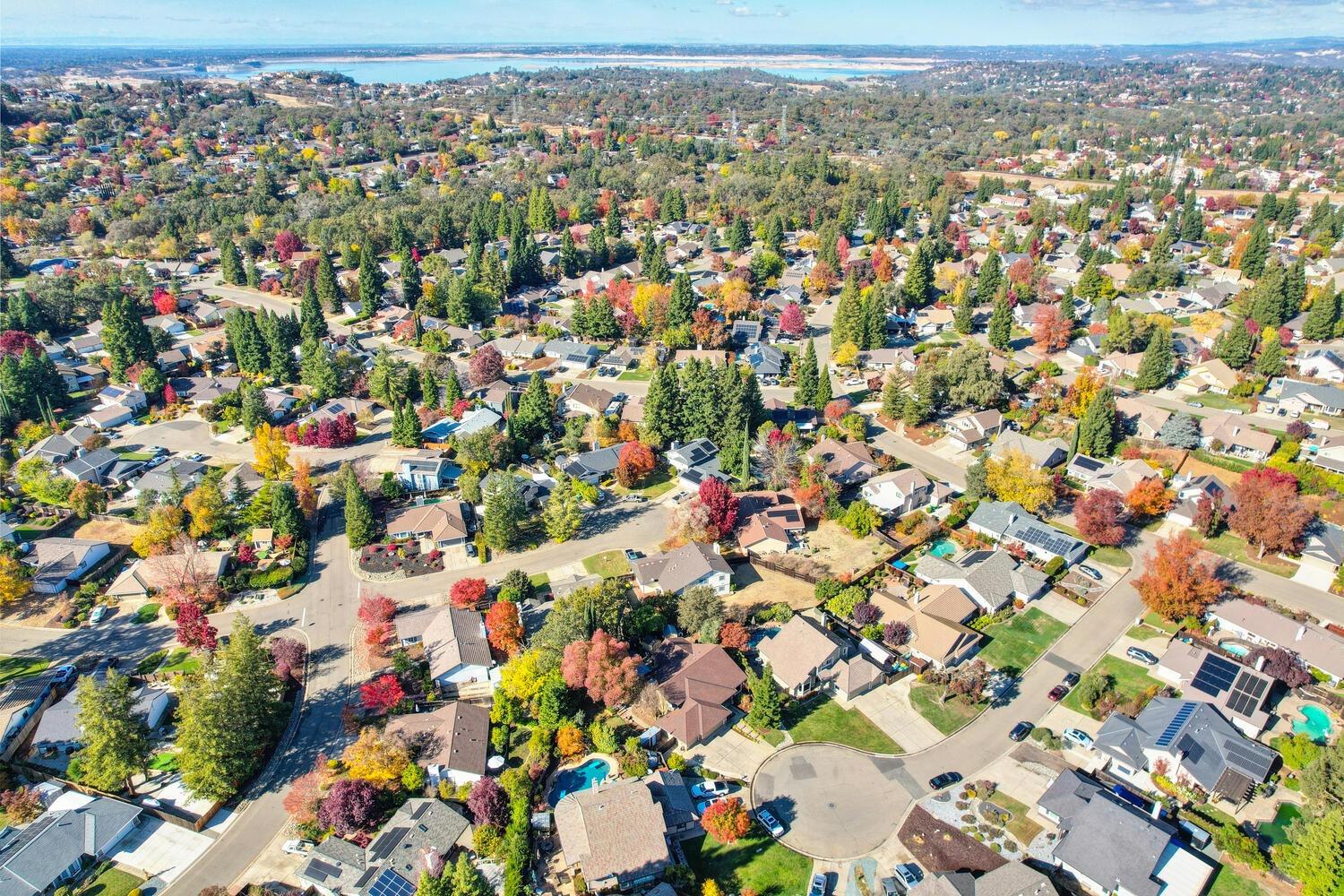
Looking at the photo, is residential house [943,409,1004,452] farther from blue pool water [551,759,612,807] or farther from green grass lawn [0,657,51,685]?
green grass lawn [0,657,51,685]

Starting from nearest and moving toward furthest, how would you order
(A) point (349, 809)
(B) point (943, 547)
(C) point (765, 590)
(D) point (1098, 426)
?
(A) point (349, 809), (C) point (765, 590), (B) point (943, 547), (D) point (1098, 426)

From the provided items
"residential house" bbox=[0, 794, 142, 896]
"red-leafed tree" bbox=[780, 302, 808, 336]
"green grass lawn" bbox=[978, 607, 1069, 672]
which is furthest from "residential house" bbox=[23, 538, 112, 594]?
"red-leafed tree" bbox=[780, 302, 808, 336]

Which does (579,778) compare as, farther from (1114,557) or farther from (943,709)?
(1114,557)

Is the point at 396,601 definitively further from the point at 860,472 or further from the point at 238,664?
the point at 860,472

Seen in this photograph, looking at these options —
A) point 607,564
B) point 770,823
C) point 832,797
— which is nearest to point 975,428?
point 607,564

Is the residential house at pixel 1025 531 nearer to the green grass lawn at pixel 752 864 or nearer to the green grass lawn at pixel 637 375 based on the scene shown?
the green grass lawn at pixel 752 864

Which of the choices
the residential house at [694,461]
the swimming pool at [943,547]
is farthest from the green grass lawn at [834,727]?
the residential house at [694,461]

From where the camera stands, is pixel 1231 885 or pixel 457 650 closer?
pixel 1231 885
